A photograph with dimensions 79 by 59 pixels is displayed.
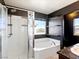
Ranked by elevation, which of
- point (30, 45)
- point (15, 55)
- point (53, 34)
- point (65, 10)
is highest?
point (65, 10)

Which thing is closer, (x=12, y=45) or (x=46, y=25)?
(x=12, y=45)

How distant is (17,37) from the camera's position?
3.36 metres

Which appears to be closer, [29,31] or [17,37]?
[29,31]

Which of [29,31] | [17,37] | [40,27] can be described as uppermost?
[40,27]

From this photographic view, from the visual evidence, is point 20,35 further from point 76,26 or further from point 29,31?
point 76,26

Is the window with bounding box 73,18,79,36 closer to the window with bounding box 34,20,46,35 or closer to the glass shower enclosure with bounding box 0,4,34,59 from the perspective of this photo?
the window with bounding box 34,20,46,35

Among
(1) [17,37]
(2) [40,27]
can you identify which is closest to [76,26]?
(2) [40,27]

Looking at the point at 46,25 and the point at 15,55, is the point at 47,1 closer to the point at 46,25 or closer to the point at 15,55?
the point at 46,25

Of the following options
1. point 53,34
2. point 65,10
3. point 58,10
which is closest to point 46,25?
point 53,34

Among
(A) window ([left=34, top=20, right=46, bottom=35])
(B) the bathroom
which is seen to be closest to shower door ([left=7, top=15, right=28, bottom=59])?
(B) the bathroom

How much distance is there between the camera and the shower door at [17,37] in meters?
3.19

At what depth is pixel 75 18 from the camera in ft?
11.8

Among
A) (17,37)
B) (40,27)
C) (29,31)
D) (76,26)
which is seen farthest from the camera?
(40,27)

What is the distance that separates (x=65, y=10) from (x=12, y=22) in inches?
85.7
